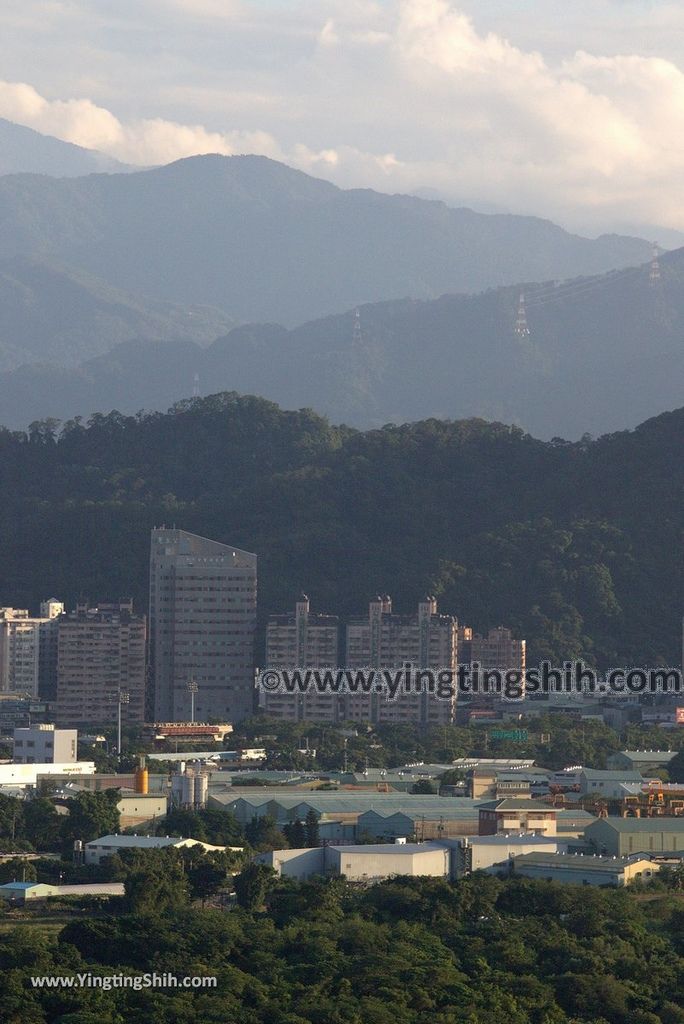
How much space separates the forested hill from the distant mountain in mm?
51027

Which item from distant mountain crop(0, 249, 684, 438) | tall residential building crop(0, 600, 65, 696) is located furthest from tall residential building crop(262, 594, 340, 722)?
distant mountain crop(0, 249, 684, 438)

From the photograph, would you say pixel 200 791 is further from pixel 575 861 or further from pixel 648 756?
pixel 648 756

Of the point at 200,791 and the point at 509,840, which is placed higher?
the point at 200,791

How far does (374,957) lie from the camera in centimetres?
3744

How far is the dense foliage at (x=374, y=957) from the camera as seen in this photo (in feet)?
114

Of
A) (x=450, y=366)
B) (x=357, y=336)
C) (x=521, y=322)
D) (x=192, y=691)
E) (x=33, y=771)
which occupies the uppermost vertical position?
(x=521, y=322)

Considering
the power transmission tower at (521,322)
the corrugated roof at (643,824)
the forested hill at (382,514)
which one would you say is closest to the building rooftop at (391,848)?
the corrugated roof at (643,824)

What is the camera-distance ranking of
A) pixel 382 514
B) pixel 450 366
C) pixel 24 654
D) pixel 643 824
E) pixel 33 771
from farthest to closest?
pixel 450 366
pixel 382 514
pixel 24 654
pixel 33 771
pixel 643 824

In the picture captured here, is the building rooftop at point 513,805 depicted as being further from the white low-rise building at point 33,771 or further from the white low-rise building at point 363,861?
the white low-rise building at point 33,771

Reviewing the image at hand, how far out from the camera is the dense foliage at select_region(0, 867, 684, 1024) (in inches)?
1369

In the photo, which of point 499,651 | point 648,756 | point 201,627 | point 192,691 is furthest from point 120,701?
point 648,756

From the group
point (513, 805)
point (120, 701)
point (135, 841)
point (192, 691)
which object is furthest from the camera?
point (192, 691)

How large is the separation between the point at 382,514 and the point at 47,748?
36.0m

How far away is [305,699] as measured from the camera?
3317 inches
